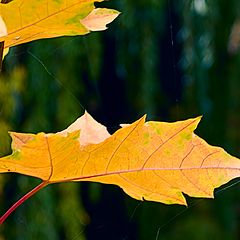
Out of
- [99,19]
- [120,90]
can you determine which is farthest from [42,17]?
[120,90]

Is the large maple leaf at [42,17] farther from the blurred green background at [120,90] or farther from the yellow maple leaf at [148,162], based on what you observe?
the blurred green background at [120,90]

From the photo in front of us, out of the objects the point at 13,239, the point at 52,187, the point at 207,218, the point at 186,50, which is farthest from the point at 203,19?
the point at 207,218

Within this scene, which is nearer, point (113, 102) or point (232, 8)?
point (232, 8)

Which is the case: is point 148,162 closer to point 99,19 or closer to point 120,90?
point 99,19

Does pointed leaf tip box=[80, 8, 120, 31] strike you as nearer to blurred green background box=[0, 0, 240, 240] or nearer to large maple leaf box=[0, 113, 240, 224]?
large maple leaf box=[0, 113, 240, 224]

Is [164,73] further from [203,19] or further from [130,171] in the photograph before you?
[130,171]

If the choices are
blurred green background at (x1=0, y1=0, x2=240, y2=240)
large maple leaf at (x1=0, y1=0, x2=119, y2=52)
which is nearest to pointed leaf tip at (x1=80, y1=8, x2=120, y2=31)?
large maple leaf at (x1=0, y1=0, x2=119, y2=52)

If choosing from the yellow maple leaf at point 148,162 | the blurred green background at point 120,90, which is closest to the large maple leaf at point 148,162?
the yellow maple leaf at point 148,162
